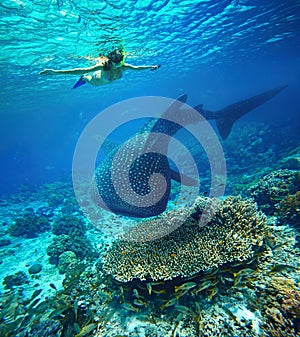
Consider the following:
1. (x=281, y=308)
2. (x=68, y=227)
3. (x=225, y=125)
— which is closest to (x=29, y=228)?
(x=68, y=227)

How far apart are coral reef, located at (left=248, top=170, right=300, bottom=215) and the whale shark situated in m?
3.13

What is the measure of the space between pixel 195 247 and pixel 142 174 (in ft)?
6.66

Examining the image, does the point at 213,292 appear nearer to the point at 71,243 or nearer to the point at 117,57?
the point at 117,57

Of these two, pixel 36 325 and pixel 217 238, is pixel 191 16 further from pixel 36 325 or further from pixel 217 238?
A: pixel 36 325

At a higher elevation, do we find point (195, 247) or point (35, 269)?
point (195, 247)

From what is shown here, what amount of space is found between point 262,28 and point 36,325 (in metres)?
27.4

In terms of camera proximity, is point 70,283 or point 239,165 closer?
point 70,283

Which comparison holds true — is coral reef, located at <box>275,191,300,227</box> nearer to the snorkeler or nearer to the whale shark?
the whale shark

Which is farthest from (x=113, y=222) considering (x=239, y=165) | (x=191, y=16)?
(x=191, y=16)

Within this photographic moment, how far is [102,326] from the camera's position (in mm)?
3973

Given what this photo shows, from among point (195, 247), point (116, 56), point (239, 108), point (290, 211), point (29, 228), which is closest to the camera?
point (116, 56)

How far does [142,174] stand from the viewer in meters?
4.95

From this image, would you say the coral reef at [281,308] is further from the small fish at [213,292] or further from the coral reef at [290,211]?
the coral reef at [290,211]

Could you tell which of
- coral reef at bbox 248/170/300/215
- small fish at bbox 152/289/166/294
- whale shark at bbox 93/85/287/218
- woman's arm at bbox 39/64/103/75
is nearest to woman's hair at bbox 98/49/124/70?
woman's arm at bbox 39/64/103/75
